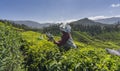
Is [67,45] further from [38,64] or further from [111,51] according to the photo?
[111,51]

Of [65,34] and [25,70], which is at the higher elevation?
[65,34]

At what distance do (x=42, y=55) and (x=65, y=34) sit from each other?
1.81 metres

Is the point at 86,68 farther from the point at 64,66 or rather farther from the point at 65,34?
the point at 65,34

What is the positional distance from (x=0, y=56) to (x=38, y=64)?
9.24 ft

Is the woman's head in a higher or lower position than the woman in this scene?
higher

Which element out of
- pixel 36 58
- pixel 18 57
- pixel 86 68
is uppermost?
pixel 86 68

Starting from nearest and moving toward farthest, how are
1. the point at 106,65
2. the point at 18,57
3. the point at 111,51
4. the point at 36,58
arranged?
the point at 106,65
the point at 111,51
the point at 36,58
the point at 18,57

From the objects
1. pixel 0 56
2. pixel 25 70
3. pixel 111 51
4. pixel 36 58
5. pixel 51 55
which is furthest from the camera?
pixel 25 70

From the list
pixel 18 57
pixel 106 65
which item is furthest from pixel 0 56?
pixel 106 65

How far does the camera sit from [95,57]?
29.0ft

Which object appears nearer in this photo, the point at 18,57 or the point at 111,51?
the point at 111,51

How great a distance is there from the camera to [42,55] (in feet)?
42.9

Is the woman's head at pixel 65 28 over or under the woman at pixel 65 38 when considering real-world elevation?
over

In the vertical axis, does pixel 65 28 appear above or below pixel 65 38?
above
